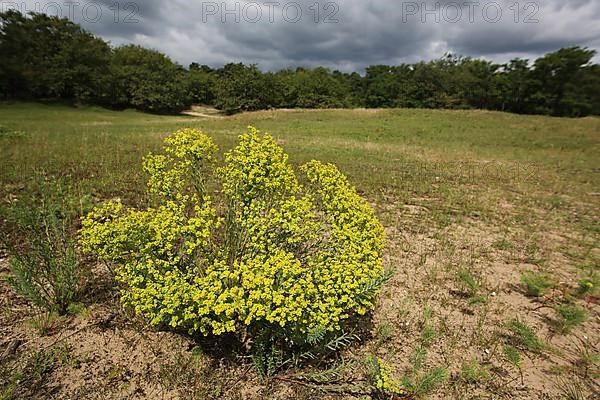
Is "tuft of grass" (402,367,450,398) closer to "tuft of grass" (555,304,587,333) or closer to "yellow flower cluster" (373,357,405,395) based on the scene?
"yellow flower cluster" (373,357,405,395)

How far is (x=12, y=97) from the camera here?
33062 millimetres

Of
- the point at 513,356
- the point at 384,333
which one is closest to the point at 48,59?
the point at 384,333

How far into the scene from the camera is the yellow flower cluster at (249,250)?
2.19 m

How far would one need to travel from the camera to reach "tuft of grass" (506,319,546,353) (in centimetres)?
317

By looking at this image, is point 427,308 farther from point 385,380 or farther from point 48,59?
point 48,59

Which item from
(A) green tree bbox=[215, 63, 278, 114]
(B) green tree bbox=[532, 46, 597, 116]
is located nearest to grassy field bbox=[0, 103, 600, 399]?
(A) green tree bbox=[215, 63, 278, 114]

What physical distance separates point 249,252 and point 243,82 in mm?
47435

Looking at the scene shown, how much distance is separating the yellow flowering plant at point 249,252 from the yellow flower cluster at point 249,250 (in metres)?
0.01

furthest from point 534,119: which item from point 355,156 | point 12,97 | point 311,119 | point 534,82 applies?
point 12,97

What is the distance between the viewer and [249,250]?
2.88 m

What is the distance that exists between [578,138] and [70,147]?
28.0m

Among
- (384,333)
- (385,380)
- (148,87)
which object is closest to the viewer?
(385,380)

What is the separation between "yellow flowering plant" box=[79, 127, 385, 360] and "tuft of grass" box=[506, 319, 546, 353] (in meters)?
1.74

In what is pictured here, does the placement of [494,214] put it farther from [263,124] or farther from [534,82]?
[534,82]
